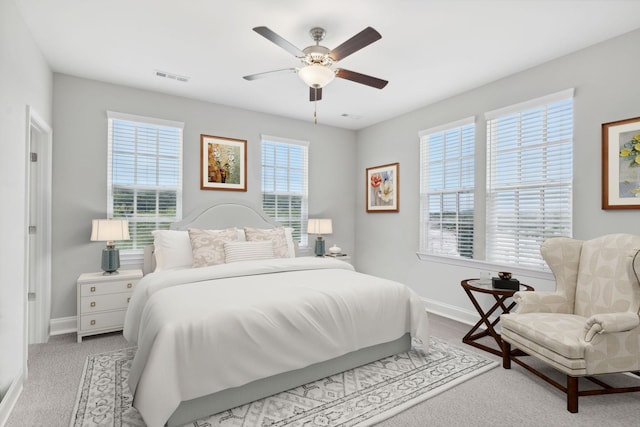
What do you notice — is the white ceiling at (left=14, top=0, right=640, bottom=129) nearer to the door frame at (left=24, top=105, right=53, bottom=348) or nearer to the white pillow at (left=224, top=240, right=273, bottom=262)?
the door frame at (left=24, top=105, right=53, bottom=348)

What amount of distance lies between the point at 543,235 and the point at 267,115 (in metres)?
3.82

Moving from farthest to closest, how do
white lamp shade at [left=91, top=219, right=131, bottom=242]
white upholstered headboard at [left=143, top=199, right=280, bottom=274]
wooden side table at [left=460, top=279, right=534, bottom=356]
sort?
white upholstered headboard at [left=143, top=199, right=280, bottom=274] → white lamp shade at [left=91, top=219, right=131, bottom=242] → wooden side table at [left=460, top=279, right=534, bottom=356]

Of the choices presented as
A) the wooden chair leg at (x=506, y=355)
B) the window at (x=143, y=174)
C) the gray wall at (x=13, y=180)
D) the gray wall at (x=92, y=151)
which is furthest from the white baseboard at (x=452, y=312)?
the gray wall at (x=13, y=180)

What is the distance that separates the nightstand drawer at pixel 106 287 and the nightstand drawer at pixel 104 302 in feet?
0.13

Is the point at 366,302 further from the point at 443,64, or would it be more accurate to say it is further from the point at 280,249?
the point at 443,64

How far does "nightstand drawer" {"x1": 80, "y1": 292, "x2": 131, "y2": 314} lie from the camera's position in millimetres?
3283

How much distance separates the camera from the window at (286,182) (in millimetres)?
4930

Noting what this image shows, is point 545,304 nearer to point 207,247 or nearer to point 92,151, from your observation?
point 207,247

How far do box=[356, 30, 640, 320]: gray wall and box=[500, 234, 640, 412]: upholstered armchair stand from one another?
42cm

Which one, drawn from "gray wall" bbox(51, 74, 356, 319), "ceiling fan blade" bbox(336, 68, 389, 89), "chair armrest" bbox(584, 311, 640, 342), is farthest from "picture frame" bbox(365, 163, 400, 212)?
"chair armrest" bbox(584, 311, 640, 342)

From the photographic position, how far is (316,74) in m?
2.58

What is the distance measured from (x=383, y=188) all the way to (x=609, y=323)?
3433 mm

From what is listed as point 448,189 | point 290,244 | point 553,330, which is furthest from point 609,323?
point 290,244

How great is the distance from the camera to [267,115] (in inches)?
194
